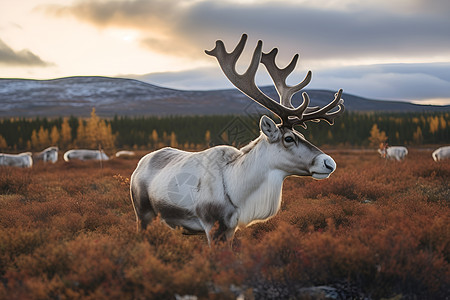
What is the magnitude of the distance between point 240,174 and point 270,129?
62cm

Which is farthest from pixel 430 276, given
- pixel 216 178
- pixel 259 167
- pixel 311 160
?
pixel 216 178

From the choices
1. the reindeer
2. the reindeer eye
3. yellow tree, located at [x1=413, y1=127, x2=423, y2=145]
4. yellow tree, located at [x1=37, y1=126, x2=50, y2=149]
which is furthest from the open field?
yellow tree, located at [x1=413, y1=127, x2=423, y2=145]

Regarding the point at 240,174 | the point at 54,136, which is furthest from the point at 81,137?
the point at 240,174

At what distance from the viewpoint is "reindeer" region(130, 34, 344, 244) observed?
3.94m

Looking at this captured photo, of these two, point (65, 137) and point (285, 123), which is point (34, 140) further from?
point (285, 123)

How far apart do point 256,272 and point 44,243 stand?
8.81 ft

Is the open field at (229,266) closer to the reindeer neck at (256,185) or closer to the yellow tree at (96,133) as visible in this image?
the reindeer neck at (256,185)

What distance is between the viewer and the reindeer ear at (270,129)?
3.88 meters

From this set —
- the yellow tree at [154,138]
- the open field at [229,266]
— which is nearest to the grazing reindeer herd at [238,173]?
the open field at [229,266]

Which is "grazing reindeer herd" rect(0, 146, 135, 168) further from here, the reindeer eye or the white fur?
the reindeer eye

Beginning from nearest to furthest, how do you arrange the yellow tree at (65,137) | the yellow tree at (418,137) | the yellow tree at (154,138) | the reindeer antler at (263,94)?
the reindeer antler at (263,94)
the yellow tree at (65,137)
the yellow tree at (418,137)
the yellow tree at (154,138)

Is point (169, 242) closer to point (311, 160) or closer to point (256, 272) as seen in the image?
point (256, 272)

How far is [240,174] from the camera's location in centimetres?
405

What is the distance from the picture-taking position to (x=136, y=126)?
75875 mm
